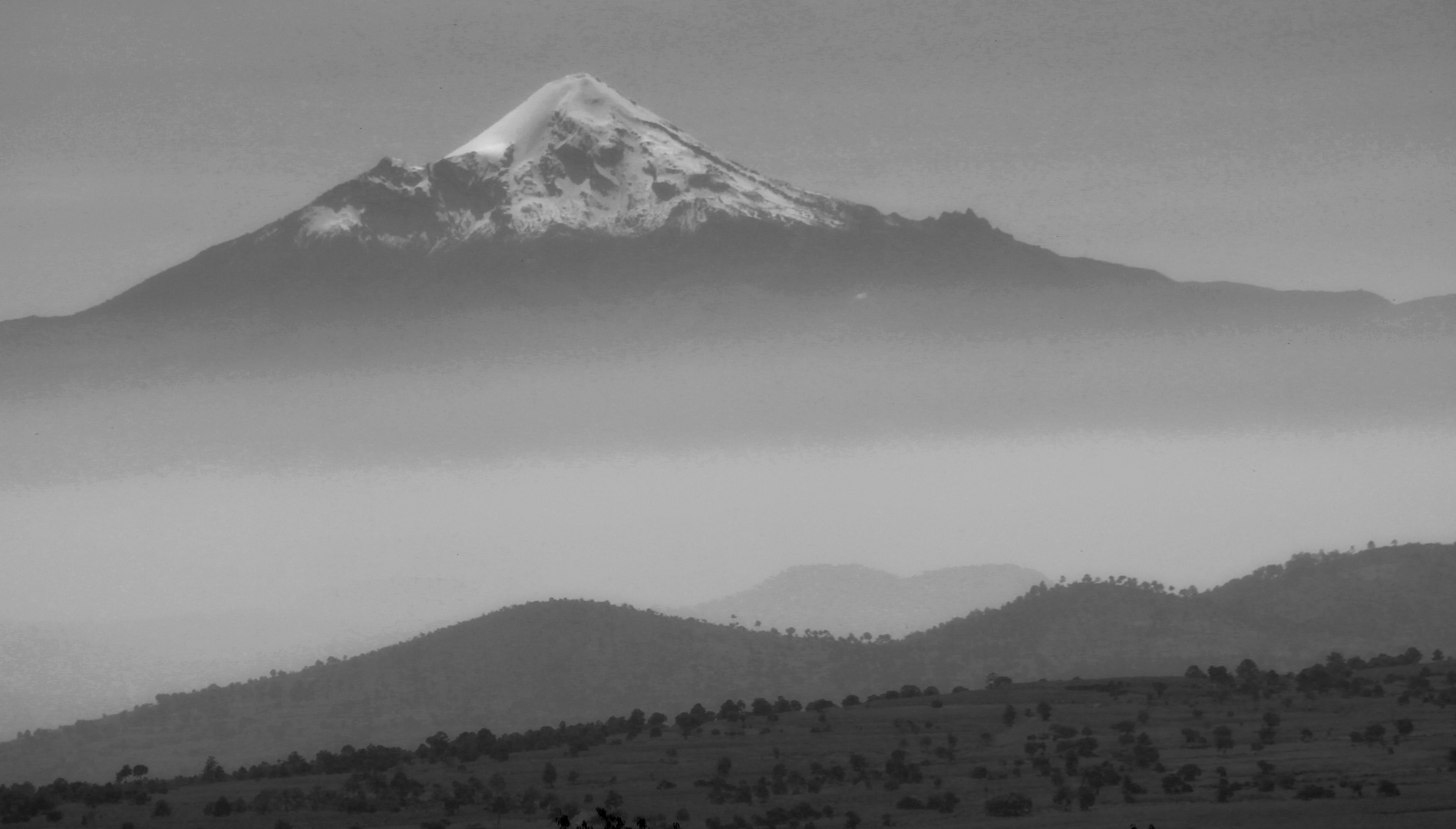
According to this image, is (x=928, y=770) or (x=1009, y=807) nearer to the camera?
(x=1009, y=807)

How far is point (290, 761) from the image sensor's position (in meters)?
152

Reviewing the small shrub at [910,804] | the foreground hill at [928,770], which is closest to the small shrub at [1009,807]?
the foreground hill at [928,770]

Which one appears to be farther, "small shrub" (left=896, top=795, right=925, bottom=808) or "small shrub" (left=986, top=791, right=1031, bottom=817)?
"small shrub" (left=896, top=795, right=925, bottom=808)

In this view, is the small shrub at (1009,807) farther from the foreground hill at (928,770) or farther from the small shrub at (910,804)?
the small shrub at (910,804)

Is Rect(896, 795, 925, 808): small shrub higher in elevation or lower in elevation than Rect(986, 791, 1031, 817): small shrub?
higher

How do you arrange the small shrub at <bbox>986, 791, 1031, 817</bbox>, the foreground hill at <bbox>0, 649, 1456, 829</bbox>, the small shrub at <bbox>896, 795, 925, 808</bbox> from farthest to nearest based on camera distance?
the small shrub at <bbox>896, 795, 925, 808</bbox> → the foreground hill at <bbox>0, 649, 1456, 829</bbox> → the small shrub at <bbox>986, 791, 1031, 817</bbox>

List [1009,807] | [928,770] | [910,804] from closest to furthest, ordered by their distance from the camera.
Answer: [1009,807], [910,804], [928,770]

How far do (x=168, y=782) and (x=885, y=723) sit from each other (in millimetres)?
45820

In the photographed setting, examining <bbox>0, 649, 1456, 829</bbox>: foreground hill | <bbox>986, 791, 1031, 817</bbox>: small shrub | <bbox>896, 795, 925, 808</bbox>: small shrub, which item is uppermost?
<bbox>0, 649, 1456, 829</bbox>: foreground hill

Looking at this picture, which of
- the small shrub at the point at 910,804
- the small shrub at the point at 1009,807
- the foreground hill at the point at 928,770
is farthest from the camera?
the small shrub at the point at 910,804

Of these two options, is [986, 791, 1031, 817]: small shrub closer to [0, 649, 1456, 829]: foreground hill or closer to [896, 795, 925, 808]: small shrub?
[0, 649, 1456, 829]: foreground hill

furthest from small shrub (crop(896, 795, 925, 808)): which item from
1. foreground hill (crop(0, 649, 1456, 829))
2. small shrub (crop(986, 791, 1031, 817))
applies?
small shrub (crop(986, 791, 1031, 817))

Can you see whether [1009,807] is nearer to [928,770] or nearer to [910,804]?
[910,804]

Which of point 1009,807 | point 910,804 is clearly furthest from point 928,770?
point 1009,807
